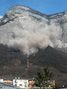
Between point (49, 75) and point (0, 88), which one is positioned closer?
point (0, 88)

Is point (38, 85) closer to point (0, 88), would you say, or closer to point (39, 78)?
point (39, 78)

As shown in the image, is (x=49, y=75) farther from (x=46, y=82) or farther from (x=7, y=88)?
(x=7, y=88)

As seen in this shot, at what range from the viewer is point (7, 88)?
141625 mm

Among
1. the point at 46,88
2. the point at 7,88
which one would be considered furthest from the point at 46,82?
the point at 7,88

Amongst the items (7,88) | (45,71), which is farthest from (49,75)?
(7,88)

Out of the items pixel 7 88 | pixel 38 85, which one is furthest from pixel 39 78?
pixel 7 88

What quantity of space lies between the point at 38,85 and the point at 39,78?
3093 mm

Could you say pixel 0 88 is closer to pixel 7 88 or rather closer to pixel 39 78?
pixel 7 88

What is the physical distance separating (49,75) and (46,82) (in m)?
3.48

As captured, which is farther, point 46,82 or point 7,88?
point 46,82

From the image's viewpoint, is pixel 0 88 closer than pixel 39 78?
Yes

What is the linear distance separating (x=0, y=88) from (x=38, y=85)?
2435 inches

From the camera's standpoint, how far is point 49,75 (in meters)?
197

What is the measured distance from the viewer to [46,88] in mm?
194375
